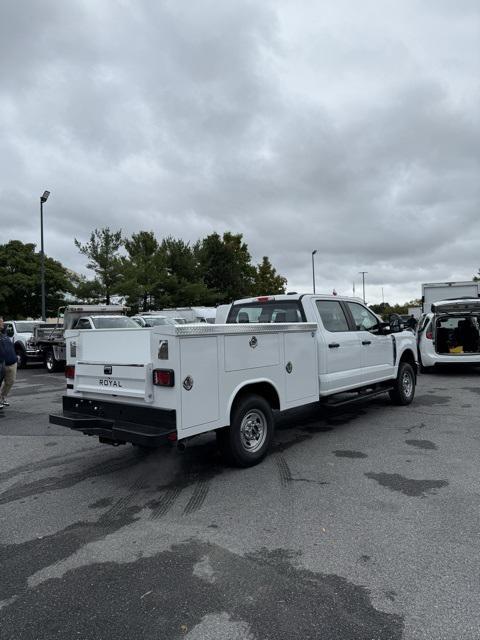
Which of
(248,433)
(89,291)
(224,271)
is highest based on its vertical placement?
(224,271)

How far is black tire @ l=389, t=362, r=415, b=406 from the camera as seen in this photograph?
29.0ft

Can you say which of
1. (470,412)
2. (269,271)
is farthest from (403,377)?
(269,271)

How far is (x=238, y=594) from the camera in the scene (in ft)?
9.72

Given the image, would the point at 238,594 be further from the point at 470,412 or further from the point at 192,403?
the point at 470,412

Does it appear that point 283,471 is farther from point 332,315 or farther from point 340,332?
point 332,315

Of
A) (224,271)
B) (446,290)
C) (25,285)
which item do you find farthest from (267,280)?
(446,290)

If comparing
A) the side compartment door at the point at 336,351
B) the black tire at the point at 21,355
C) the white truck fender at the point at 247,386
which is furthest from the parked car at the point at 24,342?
the white truck fender at the point at 247,386

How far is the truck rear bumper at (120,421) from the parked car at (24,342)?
13331 mm

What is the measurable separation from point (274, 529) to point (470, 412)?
18.7 ft

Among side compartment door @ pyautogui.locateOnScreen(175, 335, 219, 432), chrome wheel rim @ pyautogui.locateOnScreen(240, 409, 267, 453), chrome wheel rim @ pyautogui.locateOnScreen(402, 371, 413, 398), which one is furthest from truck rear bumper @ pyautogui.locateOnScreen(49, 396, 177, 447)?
chrome wheel rim @ pyautogui.locateOnScreen(402, 371, 413, 398)

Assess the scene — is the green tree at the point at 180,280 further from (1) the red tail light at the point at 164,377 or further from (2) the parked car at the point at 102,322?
(1) the red tail light at the point at 164,377

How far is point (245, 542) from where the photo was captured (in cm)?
365

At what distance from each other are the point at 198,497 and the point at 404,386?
560 centimetres

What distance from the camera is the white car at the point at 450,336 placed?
40.9ft
